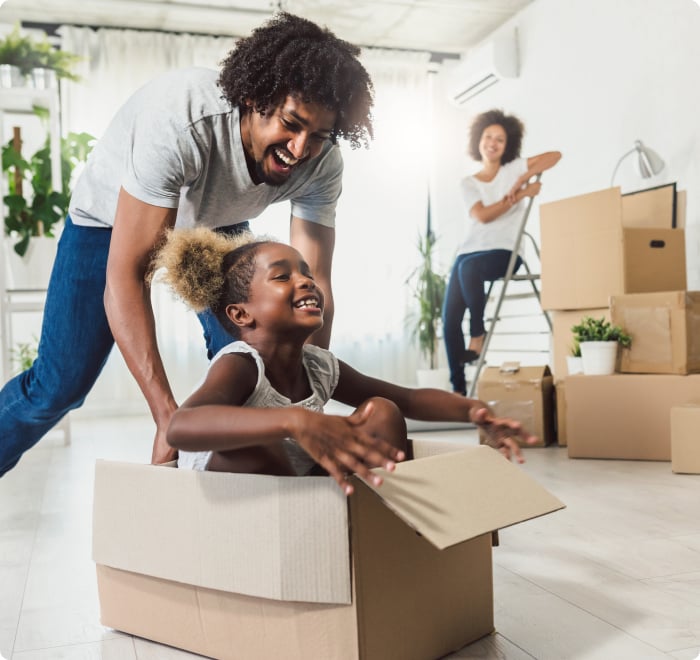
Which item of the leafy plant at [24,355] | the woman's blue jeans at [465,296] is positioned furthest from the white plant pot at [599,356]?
the leafy plant at [24,355]

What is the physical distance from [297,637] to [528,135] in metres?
4.14

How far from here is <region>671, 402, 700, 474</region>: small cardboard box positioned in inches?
86.4

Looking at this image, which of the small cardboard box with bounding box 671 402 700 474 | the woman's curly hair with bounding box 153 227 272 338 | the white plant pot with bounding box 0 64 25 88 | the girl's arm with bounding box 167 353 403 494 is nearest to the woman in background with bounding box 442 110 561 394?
the small cardboard box with bounding box 671 402 700 474

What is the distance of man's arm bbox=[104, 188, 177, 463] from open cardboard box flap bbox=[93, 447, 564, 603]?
0.14 metres

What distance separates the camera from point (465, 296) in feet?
13.6

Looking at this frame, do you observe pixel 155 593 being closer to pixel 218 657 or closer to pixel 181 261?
pixel 218 657

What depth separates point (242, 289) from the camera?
1142 mm

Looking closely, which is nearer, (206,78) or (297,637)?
(297,637)

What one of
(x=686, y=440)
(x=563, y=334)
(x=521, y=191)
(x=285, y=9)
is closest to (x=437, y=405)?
(x=686, y=440)

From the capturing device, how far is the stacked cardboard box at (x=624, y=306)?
2438 mm

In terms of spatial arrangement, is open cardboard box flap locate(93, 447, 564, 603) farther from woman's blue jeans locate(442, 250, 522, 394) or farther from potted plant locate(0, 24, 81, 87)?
woman's blue jeans locate(442, 250, 522, 394)

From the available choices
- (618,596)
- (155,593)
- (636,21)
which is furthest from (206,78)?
(636,21)

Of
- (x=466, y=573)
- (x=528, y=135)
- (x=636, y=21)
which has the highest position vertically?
(x=636, y=21)

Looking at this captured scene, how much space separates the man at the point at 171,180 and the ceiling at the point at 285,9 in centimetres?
353
